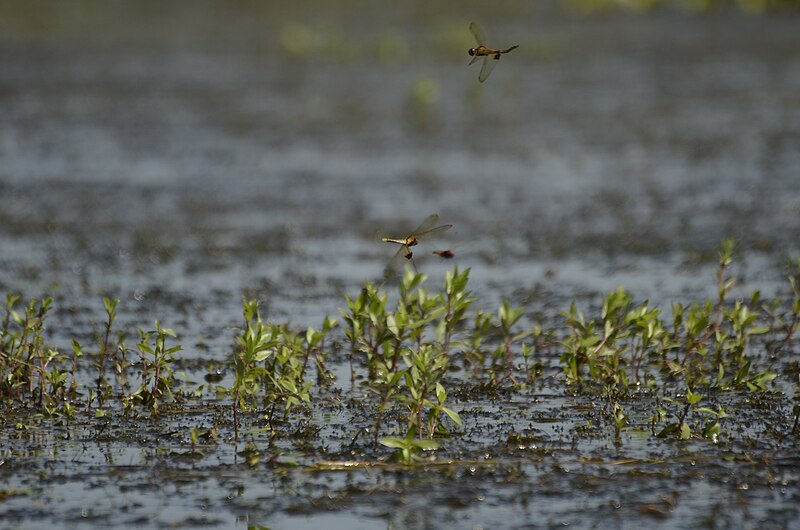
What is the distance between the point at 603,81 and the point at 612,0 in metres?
9.18

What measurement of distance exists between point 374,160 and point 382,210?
93.6 inches

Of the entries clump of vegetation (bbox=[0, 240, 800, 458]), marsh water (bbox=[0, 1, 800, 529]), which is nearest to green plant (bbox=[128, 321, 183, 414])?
clump of vegetation (bbox=[0, 240, 800, 458])

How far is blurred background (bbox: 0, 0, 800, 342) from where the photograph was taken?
364 inches

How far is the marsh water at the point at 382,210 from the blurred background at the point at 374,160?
0.16 ft

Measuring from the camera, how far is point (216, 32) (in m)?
24.6

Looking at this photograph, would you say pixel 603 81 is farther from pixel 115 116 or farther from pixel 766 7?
pixel 766 7

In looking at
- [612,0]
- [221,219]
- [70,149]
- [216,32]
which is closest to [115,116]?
[70,149]

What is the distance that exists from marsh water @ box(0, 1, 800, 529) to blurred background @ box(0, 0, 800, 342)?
5cm

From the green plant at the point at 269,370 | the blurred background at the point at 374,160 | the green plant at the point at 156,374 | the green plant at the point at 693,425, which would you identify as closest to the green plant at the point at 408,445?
the green plant at the point at 269,370

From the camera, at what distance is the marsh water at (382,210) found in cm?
512

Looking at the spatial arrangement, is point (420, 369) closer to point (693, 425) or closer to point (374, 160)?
point (693, 425)

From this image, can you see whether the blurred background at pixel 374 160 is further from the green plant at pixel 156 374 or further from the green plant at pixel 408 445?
the green plant at pixel 408 445

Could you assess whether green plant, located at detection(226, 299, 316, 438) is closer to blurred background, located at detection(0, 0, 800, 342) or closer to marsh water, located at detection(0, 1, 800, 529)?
marsh water, located at detection(0, 1, 800, 529)

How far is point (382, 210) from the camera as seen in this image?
1105 cm
